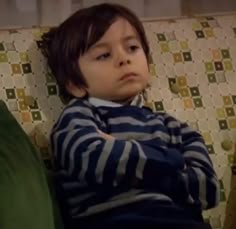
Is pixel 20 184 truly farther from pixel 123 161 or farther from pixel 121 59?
pixel 121 59

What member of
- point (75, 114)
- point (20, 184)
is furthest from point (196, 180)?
point (20, 184)

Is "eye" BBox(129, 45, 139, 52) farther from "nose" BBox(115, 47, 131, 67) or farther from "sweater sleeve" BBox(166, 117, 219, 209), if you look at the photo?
"sweater sleeve" BBox(166, 117, 219, 209)

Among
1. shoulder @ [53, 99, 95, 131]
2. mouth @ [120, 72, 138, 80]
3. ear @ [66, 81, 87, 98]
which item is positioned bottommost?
shoulder @ [53, 99, 95, 131]

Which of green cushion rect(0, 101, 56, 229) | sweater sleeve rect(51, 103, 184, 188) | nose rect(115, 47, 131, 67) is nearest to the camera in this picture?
green cushion rect(0, 101, 56, 229)

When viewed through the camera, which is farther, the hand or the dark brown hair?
the dark brown hair

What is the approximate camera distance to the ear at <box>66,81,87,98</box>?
141cm

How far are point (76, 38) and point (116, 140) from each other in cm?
27

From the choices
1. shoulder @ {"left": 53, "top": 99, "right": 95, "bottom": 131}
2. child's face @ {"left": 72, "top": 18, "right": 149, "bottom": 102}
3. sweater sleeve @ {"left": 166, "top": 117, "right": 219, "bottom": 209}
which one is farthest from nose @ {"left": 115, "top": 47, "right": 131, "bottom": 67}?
sweater sleeve @ {"left": 166, "top": 117, "right": 219, "bottom": 209}

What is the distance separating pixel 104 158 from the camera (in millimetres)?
1239

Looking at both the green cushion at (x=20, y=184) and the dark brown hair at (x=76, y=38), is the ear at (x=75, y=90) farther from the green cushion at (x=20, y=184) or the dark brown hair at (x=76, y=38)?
the green cushion at (x=20, y=184)

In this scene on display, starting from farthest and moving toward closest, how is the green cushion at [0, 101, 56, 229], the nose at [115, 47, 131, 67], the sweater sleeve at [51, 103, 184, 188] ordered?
the nose at [115, 47, 131, 67] → the sweater sleeve at [51, 103, 184, 188] → the green cushion at [0, 101, 56, 229]

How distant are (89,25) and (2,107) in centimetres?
27

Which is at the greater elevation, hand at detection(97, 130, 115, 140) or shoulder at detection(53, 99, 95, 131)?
shoulder at detection(53, 99, 95, 131)

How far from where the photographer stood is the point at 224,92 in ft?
5.21
